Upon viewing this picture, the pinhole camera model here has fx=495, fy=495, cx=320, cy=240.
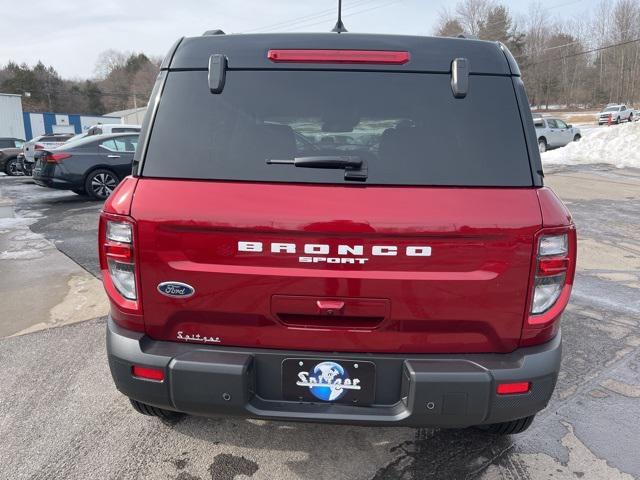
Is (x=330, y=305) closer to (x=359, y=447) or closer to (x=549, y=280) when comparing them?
(x=549, y=280)

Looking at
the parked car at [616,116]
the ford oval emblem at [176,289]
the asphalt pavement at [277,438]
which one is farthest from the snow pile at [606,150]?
the parked car at [616,116]

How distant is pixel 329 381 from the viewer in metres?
2.05

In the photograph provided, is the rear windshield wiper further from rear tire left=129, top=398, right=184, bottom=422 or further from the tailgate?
rear tire left=129, top=398, right=184, bottom=422

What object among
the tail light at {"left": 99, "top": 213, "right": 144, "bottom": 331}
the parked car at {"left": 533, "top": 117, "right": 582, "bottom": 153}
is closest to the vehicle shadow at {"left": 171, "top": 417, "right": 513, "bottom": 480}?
the tail light at {"left": 99, "top": 213, "right": 144, "bottom": 331}

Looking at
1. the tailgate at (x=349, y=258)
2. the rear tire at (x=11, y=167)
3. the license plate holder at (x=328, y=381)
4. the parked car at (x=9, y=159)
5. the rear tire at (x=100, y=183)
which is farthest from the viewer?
the rear tire at (x=11, y=167)

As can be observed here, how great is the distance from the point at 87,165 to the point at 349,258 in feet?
34.7

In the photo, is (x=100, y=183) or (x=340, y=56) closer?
(x=340, y=56)

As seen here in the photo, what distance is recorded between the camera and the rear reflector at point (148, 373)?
2.04 metres

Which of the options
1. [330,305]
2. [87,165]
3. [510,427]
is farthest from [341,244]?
[87,165]

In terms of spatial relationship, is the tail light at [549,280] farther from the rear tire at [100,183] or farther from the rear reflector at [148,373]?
the rear tire at [100,183]

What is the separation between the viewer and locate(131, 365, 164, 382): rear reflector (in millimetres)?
2038

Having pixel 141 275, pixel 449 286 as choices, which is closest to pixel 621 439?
pixel 449 286

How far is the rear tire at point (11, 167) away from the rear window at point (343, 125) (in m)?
19.7

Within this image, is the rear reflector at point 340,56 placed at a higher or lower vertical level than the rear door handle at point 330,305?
higher
